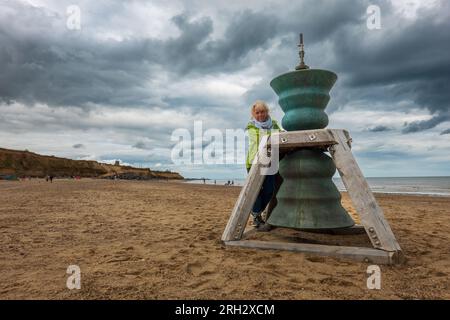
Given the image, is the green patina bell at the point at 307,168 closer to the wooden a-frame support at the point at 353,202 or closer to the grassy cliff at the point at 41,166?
the wooden a-frame support at the point at 353,202

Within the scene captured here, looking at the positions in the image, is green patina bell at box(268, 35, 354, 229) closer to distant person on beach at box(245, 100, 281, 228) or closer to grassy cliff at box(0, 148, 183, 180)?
distant person on beach at box(245, 100, 281, 228)

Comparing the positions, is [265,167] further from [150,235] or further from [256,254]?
[150,235]

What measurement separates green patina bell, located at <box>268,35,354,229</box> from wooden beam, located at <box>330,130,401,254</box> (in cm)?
60

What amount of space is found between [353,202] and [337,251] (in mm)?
583

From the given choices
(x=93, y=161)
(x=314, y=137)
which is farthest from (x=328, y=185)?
(x=93, y=161)

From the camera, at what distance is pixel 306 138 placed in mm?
3354

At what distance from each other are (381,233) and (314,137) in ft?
4.07

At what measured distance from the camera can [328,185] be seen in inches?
154

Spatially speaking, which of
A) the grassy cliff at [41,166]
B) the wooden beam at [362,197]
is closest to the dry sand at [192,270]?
the wooden beam at [362,197]

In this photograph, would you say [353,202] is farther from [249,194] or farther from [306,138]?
[249,194]

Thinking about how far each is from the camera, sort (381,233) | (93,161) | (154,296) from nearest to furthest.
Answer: (154,296) → (381,233) → (93,161)

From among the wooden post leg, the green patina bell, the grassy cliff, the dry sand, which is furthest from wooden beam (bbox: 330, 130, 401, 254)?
the grassy cliff

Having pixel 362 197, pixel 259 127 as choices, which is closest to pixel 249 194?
pixel 259 127

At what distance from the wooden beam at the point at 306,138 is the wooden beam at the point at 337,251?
47.4 inches
